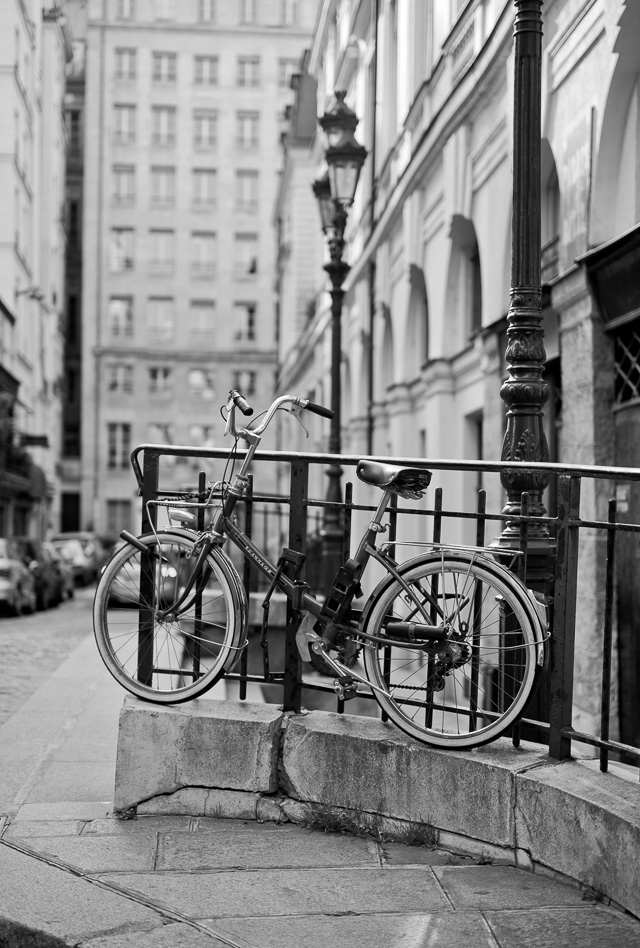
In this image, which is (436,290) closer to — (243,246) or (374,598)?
(374,598)

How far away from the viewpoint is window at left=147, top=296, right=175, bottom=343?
68.2 m

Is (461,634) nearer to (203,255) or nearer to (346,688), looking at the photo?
(346,688)

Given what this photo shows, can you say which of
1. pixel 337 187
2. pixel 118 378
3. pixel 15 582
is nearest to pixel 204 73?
pixel 118 378

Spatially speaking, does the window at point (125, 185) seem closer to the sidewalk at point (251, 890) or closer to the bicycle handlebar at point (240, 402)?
the bicycle handlebar at point (240, 402)

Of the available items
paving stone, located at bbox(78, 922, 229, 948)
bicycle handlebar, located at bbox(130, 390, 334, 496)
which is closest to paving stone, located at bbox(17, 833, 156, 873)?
paving stone, located at bbox(78, 922, 229, 948)

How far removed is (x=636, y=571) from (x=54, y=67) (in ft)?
169

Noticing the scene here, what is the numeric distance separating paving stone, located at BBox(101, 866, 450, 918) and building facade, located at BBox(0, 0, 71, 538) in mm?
34653

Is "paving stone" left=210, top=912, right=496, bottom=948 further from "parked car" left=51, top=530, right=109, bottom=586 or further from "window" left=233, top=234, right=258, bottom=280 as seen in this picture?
"window" left=233, top=234, right=258, bottom=280

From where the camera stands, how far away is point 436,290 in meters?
15.7

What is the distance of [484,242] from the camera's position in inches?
513

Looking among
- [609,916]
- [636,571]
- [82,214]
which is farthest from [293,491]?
[82,214]

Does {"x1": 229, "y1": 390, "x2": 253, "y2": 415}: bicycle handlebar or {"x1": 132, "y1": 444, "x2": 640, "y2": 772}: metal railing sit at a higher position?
{"x1": 229, "y1": 390, "x2": 253, "y2": 415}: bicycle handlebar

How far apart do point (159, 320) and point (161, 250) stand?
403 centimetres

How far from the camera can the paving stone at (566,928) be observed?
3.65 metres
